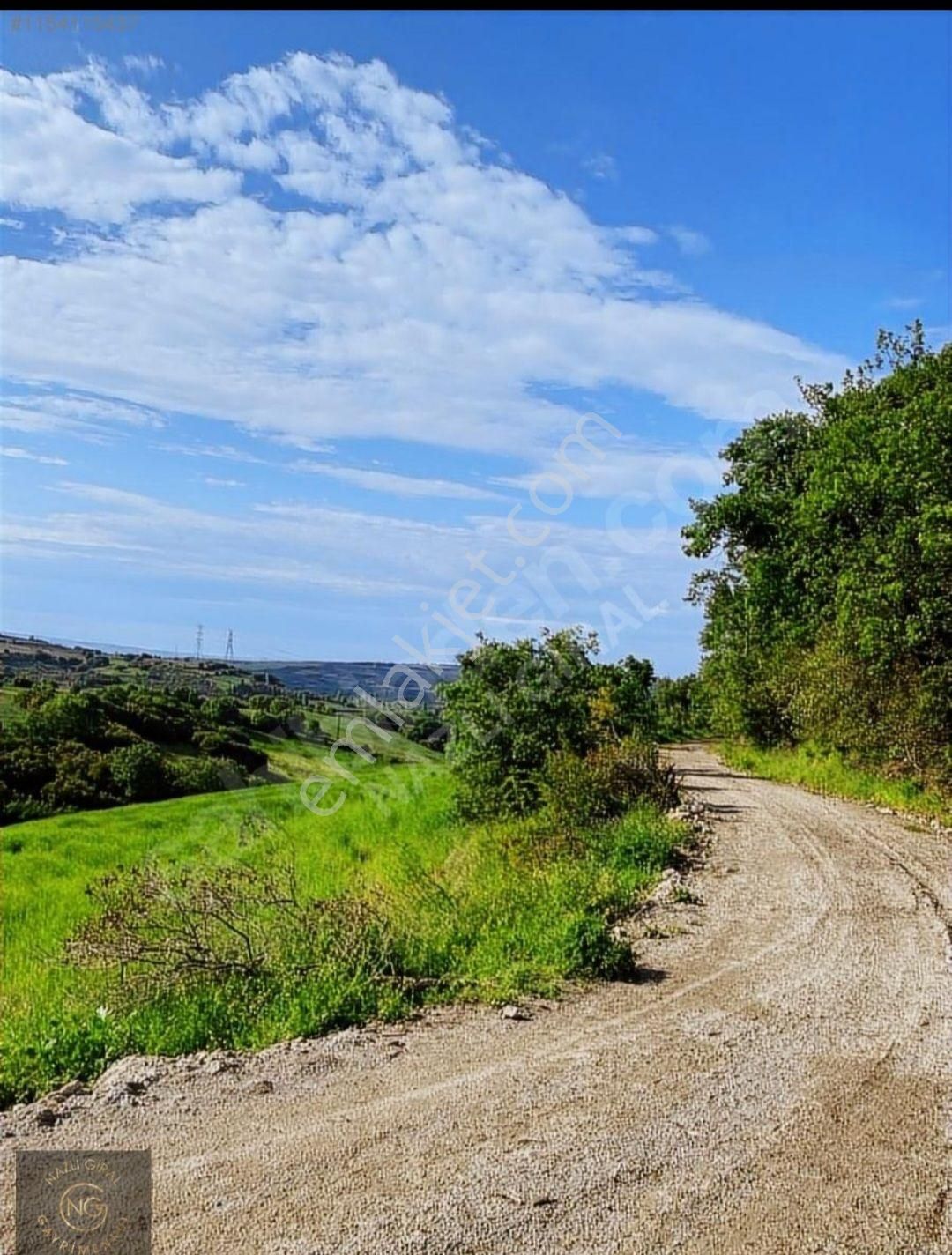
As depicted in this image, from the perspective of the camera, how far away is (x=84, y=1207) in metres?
3.79

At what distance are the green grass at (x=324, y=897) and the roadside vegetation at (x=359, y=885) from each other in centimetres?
2

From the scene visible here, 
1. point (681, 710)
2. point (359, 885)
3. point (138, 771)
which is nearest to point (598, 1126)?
point (359, 885)

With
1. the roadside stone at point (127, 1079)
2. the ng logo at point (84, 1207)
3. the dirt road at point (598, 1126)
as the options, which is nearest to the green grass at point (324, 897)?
the roadside stone at point (127, 1079)

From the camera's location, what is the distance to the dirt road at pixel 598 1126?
12.2 ft

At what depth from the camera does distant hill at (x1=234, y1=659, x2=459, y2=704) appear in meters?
18.2

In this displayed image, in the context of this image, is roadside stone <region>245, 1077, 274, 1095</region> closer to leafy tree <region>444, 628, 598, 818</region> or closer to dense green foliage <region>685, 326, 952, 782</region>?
leafy tree <region>444, 628, 598, 818</region>

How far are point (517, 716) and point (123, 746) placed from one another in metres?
6.70

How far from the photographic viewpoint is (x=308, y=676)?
20250mm

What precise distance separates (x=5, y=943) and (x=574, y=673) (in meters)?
9.17

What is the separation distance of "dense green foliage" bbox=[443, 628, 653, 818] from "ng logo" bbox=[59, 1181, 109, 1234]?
10.9 meters

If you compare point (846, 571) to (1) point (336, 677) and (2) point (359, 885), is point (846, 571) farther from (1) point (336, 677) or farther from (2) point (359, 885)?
(2) point (359, 885)

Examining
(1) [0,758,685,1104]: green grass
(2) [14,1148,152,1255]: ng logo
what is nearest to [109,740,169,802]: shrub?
(1) [0,758,685,1104]: green grass

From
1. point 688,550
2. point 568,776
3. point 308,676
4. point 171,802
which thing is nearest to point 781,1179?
point 568,776

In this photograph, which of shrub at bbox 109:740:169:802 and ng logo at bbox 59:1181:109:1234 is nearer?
ng logo at bbox 59:1181:109:1234
